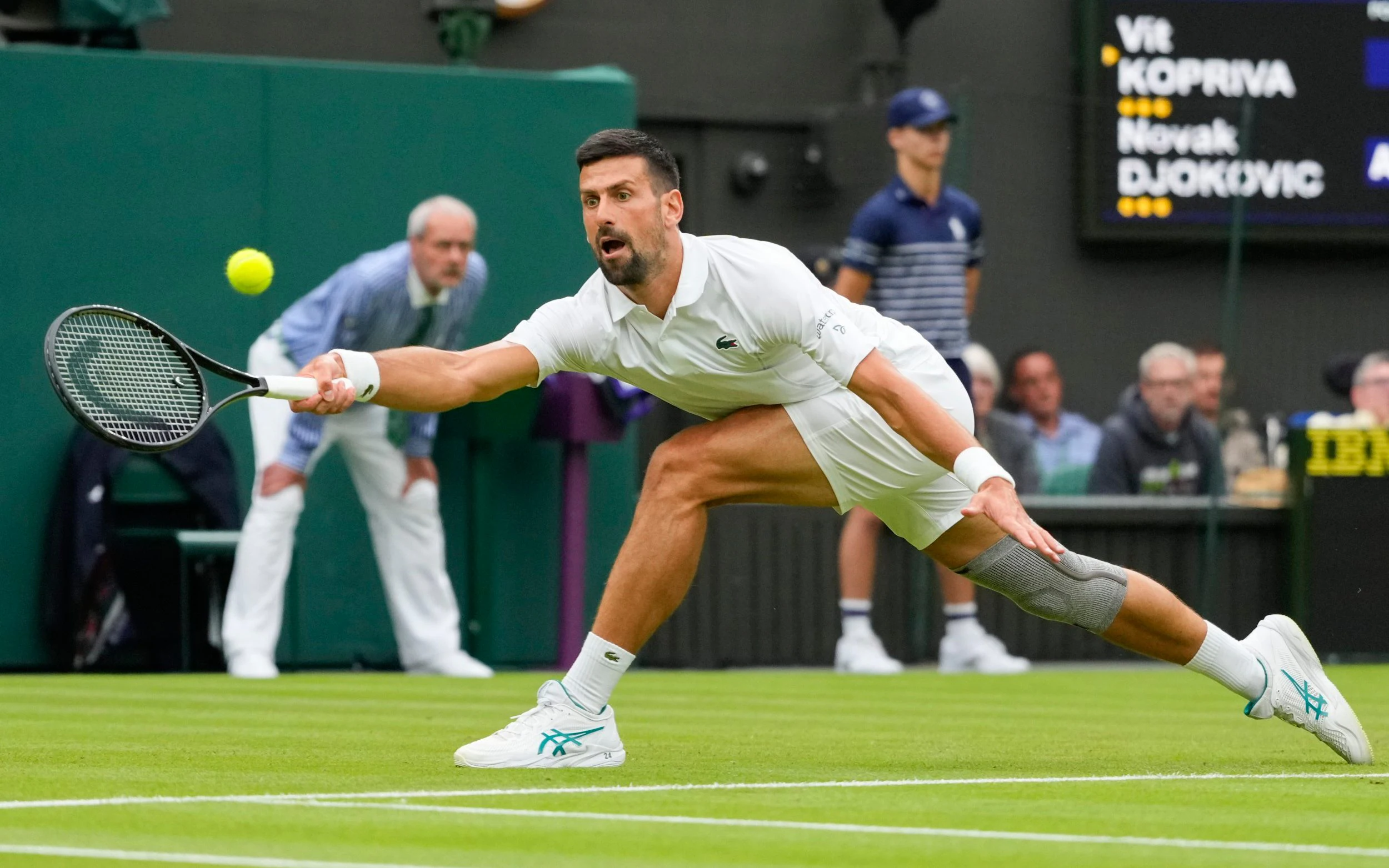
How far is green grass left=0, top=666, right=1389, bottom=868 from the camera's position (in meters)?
4.04

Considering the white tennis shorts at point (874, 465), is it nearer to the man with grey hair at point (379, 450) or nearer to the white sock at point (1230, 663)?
the white sock at point (1230, 663)

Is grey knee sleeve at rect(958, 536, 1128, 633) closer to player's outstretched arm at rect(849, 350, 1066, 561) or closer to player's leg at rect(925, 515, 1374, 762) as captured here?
player's leg at rect(925, 515, 1374, 762)

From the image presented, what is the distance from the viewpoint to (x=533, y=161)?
11844 millimetres

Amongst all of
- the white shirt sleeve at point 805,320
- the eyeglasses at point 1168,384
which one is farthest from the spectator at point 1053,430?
the white shirt sleeve at point 805,320

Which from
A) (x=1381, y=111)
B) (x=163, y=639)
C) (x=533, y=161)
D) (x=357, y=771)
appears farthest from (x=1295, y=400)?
(x=357, y=771)

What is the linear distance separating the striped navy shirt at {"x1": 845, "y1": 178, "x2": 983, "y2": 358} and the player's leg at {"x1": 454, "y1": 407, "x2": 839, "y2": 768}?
4858 millimetres

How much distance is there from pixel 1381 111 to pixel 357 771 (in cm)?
980

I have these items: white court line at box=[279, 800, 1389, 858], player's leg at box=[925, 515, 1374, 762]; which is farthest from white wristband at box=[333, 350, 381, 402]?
player's leg at box=[925, 515, 1374, 762]

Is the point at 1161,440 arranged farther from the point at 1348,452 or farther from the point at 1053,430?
the point at 1348,452

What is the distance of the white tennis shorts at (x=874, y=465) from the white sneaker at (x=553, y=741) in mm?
823

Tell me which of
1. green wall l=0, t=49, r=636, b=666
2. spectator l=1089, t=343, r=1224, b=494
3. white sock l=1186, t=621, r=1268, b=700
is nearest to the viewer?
white sock l=1186, t=621, r=1268, b=700

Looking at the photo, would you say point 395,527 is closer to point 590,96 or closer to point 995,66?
point 590,96

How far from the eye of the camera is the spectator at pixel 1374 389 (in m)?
12.0

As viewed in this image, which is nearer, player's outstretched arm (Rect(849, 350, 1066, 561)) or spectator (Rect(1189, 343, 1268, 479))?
player's outstretched arm (Rect(849, 350, 1066, 561))
